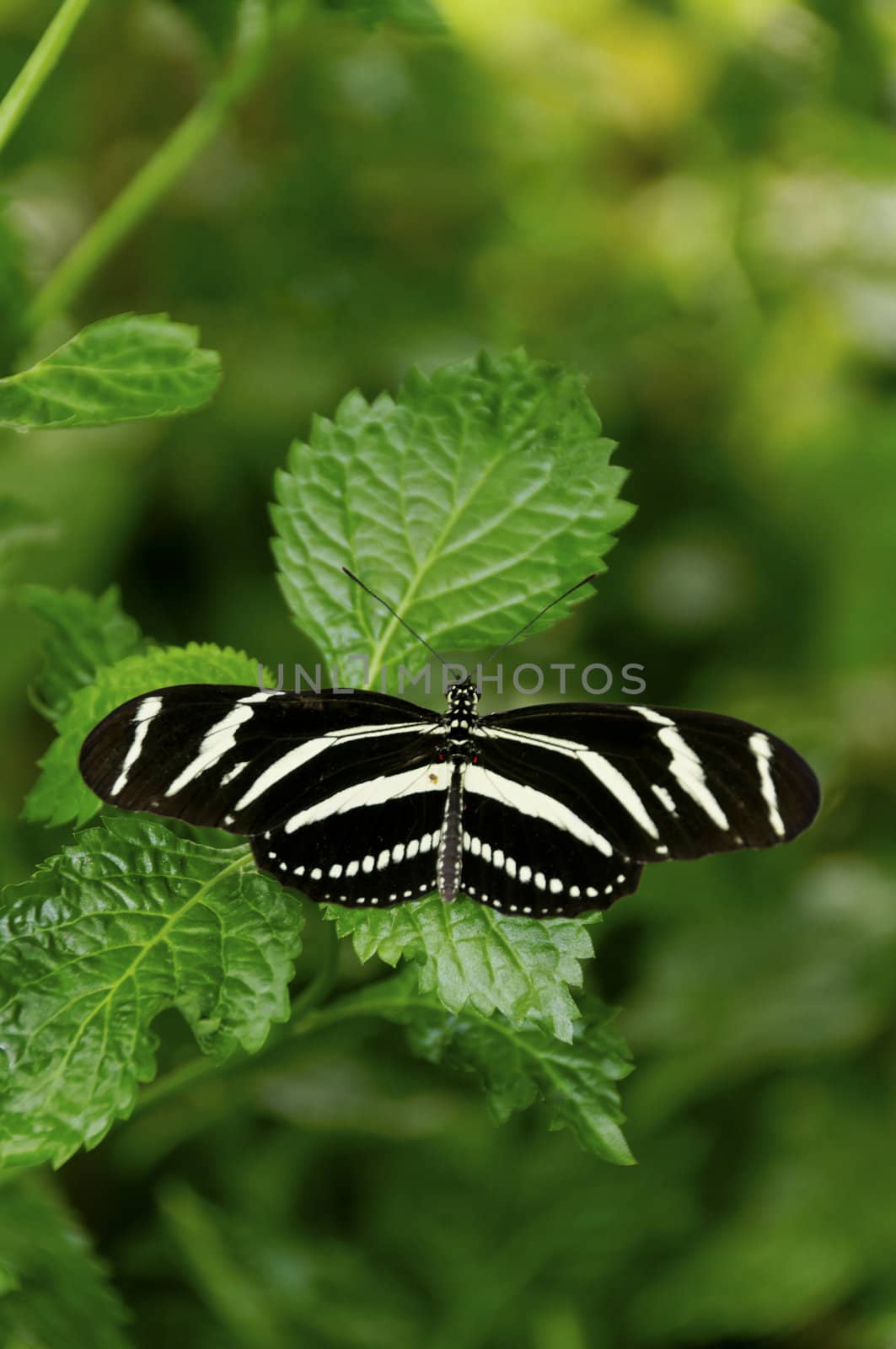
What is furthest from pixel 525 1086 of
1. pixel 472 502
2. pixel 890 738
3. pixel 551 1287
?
pixel 890 738

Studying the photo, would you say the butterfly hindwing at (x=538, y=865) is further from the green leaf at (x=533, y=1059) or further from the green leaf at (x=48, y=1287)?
the green leaf at (x=48, y=1287)

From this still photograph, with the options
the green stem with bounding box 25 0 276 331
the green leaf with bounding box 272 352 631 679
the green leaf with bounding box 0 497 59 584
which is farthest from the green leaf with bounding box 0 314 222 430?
the green stem with bounding box 25 0 276 331

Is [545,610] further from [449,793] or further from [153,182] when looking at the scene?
[153,182]

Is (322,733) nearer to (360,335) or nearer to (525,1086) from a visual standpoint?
(525,1086)

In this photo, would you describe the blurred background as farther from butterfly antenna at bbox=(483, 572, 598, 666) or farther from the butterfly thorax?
butterfly antenna at bbox=(483, 572, 598, 666)

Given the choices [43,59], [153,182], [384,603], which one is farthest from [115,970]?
[153,182]
